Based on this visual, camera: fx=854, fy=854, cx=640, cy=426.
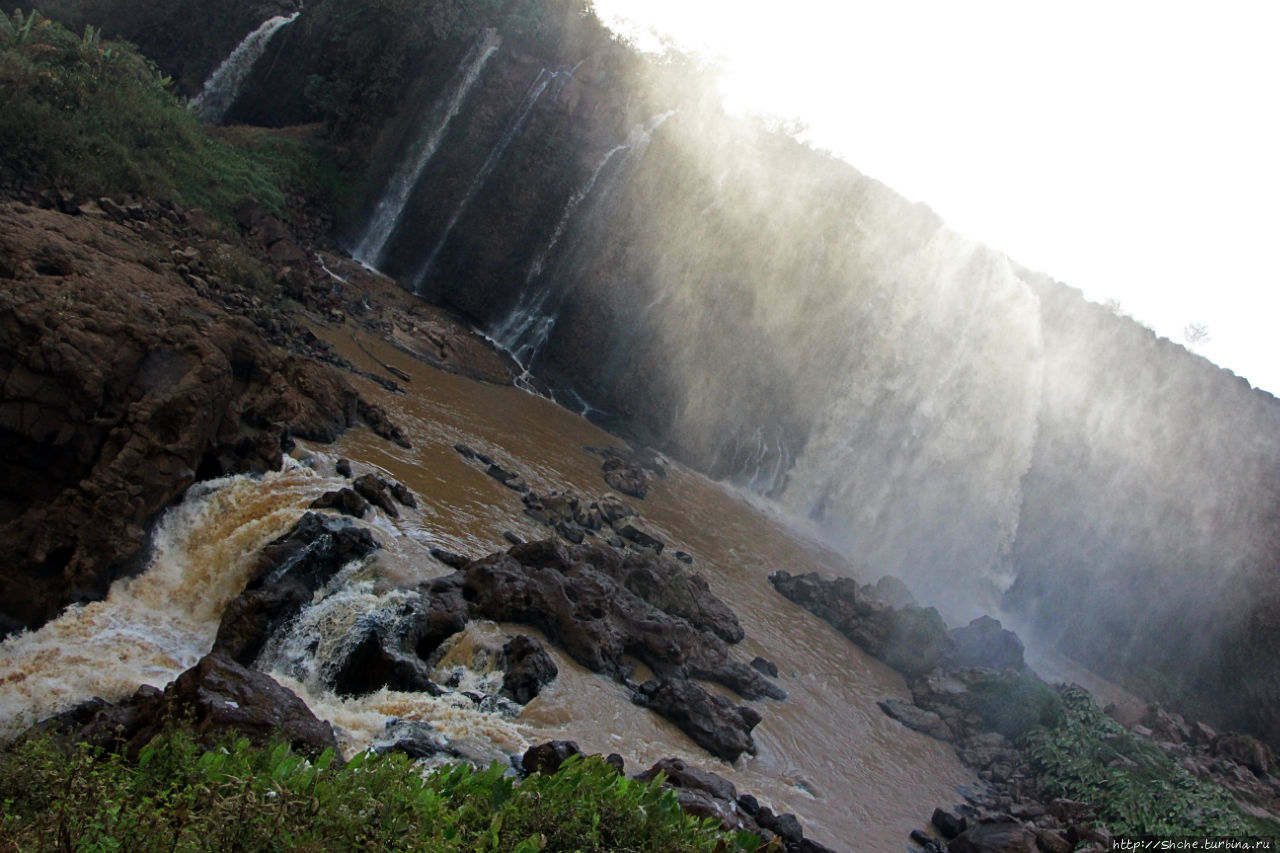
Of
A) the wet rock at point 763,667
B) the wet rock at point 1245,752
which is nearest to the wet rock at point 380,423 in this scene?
the wet rock at point 763,667

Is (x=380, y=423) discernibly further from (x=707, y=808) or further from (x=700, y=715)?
(x=707, y=808)

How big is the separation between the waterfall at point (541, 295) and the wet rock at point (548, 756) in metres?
22.0

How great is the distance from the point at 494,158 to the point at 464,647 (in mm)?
24624

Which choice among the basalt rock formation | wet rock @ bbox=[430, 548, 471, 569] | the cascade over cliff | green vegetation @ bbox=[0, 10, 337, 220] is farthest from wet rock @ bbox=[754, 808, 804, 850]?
the cascade over cliff

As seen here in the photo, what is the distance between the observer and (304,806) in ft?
17.0

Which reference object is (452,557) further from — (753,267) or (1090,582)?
(1090,582)

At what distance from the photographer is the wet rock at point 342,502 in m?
13.6

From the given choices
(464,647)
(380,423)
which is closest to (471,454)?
(380,423)

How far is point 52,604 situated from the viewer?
1025 cm

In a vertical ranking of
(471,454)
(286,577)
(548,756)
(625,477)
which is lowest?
(286,577)

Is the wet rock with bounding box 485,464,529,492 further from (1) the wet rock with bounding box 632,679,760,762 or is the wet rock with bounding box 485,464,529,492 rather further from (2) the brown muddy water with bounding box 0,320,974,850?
(1) the wet rock with bounding box 632,679,760,762

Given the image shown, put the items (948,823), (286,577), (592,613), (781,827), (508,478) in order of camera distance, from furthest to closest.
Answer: (508,478) < (592,613) < (948,823) < (286,577) < (781,827)

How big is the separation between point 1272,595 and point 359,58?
39.1 meters

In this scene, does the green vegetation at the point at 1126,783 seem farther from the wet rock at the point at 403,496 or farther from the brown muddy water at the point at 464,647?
the wet rock at the point at 403,496
